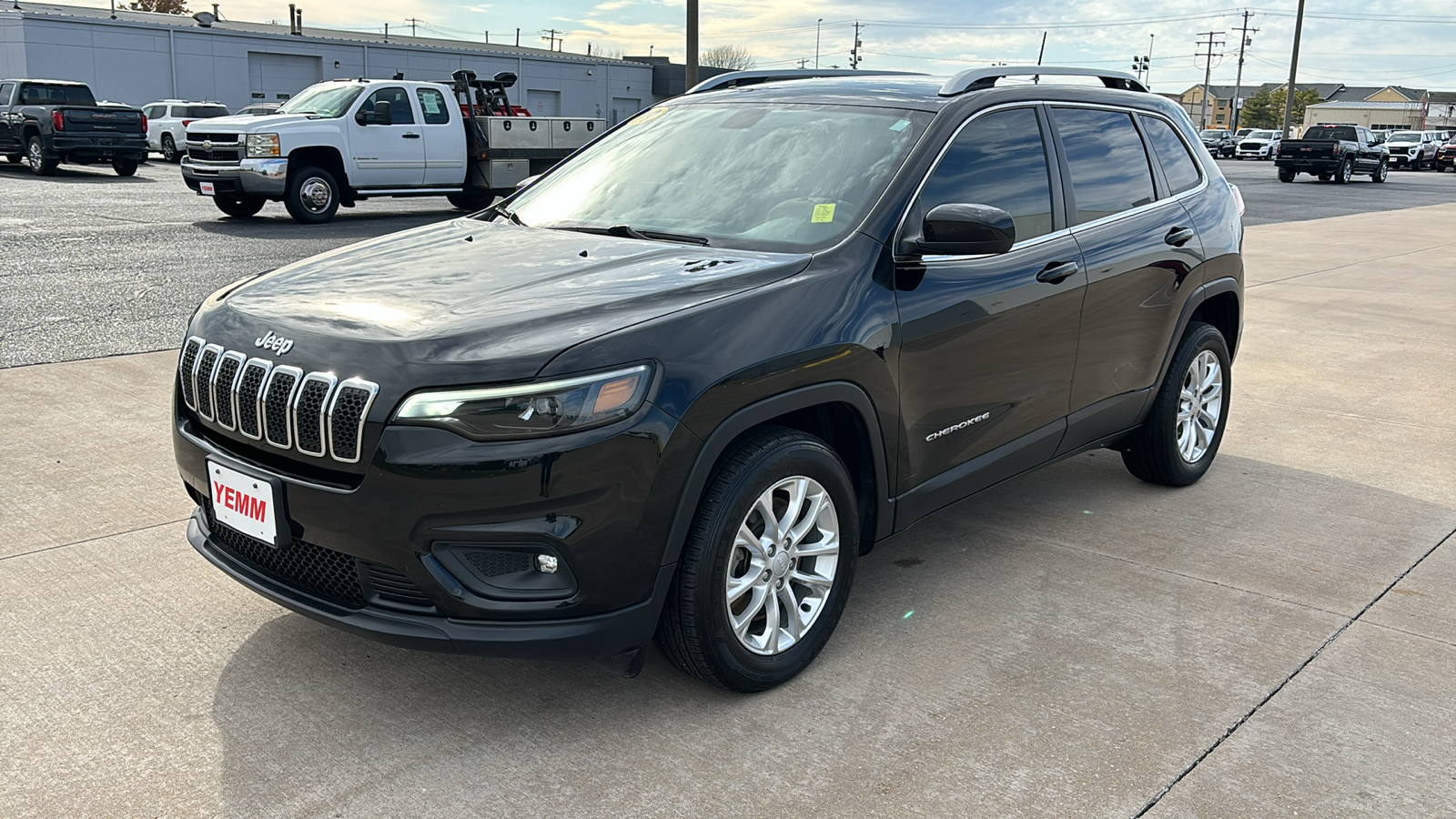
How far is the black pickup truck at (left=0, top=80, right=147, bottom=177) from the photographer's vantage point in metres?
23.9

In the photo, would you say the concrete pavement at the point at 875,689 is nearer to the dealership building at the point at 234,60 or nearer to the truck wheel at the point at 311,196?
the truck wheel at the point at 311,196

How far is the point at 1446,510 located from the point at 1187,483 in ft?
3.45

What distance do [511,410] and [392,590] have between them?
57 centimetres

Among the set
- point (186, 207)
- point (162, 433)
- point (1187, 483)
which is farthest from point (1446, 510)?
point (186, 207)

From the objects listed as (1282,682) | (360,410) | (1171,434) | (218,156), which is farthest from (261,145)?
(1282,682)

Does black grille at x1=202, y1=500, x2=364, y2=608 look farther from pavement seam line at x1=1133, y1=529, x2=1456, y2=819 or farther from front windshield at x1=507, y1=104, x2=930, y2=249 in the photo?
pavement seam line at x1=1133, y1=529, x2=1456, y2=819

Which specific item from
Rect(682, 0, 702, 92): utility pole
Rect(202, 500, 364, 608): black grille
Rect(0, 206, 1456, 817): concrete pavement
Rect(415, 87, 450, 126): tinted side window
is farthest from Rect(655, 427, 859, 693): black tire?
Rect(682, 0, 702, 92): utility pole

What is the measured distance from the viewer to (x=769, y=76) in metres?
4.94

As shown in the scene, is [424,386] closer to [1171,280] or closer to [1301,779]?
[1301,779]

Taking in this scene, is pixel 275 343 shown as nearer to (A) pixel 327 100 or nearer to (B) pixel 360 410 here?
(B) pixel 360 410

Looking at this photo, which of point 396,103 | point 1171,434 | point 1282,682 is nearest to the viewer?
point 1282,682

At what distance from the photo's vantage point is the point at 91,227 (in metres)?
14.2

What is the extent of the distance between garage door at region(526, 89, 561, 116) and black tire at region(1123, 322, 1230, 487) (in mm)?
55274

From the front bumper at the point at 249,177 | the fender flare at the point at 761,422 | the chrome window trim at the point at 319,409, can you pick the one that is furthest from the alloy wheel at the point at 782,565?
the front bumper at the point at 249,177
